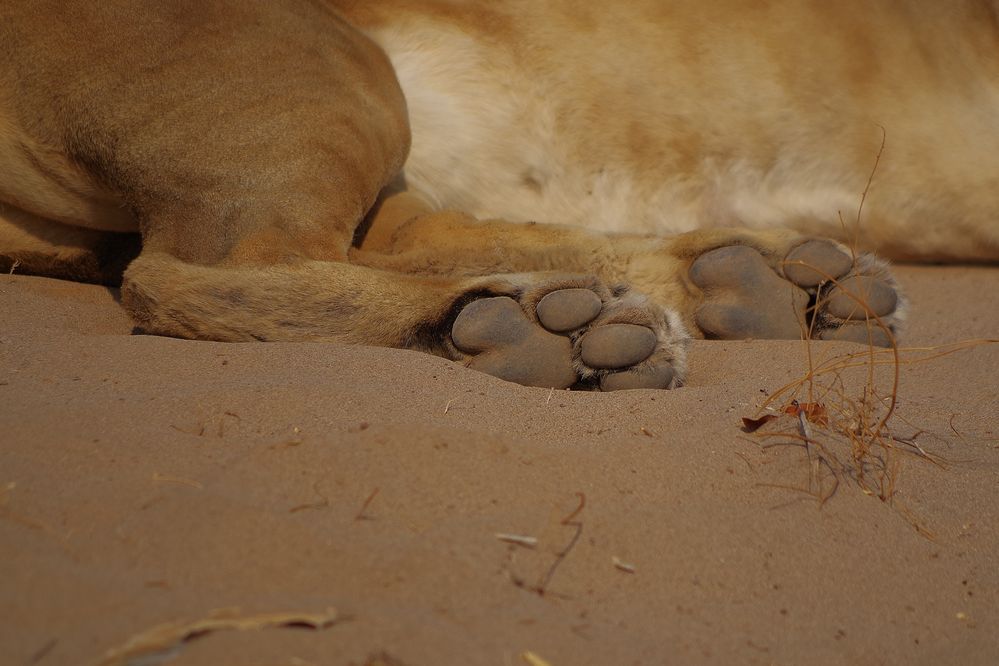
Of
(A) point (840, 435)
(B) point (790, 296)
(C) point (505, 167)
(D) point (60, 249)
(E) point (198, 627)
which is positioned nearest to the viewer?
(E) point (198, 627)

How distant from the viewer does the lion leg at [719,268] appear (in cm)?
222

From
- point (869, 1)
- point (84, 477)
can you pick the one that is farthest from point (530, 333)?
point (869, 1)

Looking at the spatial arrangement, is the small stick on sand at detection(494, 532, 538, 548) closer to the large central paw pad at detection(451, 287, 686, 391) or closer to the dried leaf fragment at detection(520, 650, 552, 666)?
the dried leaf fragment at detection(520, 650, 552, 666)

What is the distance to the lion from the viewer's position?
1.99 m

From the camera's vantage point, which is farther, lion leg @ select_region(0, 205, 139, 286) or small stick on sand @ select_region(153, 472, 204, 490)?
lion leg @ select_region(0, 205, 139, 286)

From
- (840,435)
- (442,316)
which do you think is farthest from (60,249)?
(840,435)

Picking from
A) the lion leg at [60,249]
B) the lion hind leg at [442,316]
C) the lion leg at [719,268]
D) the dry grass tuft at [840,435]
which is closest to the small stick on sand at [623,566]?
the dry grass tuft at [840,435]

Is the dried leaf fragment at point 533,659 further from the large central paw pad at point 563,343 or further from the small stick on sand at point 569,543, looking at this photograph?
the large central paw pad at point 563,343

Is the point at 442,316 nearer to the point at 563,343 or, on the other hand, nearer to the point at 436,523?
the point at 563,343

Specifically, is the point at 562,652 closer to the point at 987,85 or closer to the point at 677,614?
the point at 677,614

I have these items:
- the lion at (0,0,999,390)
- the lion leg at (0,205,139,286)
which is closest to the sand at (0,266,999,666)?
the lion at (0,0,999,390)

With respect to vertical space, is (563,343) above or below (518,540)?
below

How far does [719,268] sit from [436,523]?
121 centimetres

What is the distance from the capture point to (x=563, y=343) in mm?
1917
